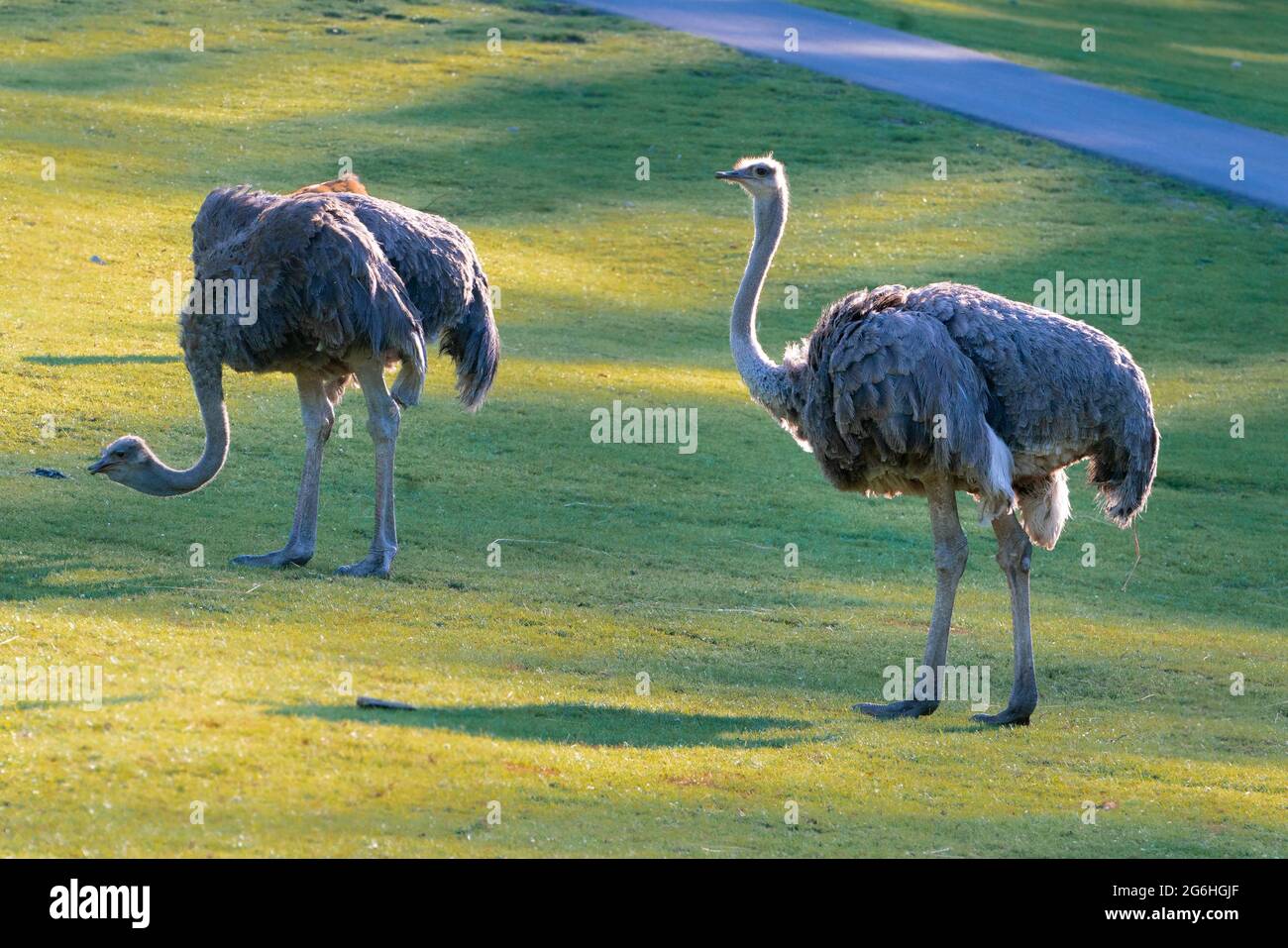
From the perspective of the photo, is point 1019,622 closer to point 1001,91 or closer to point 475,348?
point 475,348

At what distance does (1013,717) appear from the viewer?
11617 mm

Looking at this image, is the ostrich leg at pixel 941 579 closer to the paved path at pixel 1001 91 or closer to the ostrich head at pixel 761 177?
the ostrich head at pixel 761 177

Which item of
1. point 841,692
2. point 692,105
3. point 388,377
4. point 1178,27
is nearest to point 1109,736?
point 841,692

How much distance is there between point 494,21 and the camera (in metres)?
35.4

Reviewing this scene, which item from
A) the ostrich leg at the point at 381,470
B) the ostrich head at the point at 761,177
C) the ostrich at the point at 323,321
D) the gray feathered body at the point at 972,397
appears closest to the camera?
the gray feathered body at the point at 972,397

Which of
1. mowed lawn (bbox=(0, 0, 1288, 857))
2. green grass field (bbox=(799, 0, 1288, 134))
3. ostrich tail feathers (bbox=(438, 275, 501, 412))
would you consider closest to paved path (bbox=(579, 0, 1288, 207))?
green grass field (bbox=(799, 0, 1288, 134))

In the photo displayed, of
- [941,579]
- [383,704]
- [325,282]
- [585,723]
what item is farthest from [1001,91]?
[383,704]

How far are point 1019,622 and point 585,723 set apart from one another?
2.90 metres

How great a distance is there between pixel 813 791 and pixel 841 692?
235 centimetres

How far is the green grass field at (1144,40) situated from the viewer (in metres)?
35.4

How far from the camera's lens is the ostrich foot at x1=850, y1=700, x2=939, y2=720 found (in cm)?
1164

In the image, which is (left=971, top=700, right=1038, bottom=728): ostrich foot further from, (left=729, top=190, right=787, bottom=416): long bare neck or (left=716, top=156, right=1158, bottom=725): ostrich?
(left=729, top=190, right=787, bottom=416): long bare neck

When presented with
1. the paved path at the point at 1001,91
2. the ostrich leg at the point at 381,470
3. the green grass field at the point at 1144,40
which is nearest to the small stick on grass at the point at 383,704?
the ostrich leg at the point at 381,470

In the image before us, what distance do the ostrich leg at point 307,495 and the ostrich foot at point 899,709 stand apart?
163 inches
